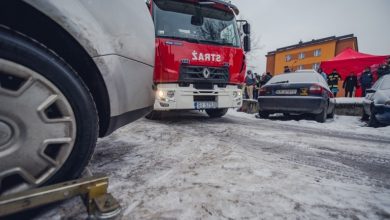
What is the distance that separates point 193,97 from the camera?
4.43 meters

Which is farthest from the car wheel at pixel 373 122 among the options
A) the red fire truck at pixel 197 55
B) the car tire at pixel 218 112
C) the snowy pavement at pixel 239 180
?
the car tire at pixel 218 112

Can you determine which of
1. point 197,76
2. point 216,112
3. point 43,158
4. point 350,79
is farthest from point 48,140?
point 350,79

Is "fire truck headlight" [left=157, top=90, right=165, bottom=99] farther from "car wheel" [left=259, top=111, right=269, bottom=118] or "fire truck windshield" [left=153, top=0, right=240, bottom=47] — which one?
"car wheel" [left=259, top=111, right=269, bottom=118]

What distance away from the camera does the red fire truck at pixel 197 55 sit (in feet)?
13.5

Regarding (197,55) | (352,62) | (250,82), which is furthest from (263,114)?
(352,62)

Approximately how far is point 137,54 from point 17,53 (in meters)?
0.67

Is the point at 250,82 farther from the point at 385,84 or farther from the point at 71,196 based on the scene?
the point at 71,196

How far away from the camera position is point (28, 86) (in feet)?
3.46

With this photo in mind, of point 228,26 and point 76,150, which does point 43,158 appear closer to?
point 76,150

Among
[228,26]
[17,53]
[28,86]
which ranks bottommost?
[28,86]

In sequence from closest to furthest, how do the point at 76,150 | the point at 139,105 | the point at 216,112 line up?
the point at 76,150, the point at 139,105, the point at 216,112

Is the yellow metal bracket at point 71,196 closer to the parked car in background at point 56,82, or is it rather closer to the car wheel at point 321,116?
the parked car in background at point 56,82

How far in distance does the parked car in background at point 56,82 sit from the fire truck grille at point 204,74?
2.82 metres

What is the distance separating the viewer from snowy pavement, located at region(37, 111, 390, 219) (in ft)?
4.11
